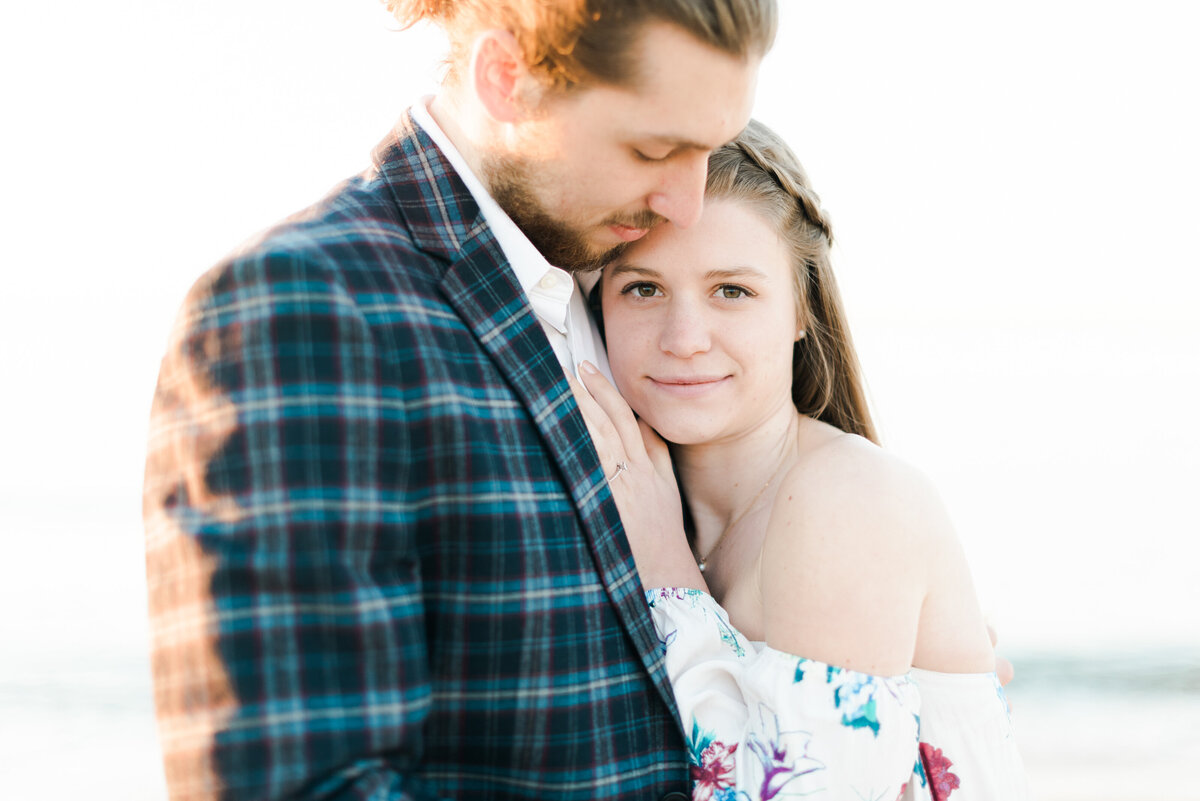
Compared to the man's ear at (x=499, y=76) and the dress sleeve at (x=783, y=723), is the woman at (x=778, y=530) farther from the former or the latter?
the man's ear at (x=499, y=76)

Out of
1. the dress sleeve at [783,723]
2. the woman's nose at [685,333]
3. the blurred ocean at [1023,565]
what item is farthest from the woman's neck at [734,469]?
the blurred ocean at [1023,565]

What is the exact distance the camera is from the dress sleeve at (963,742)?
75.0 inches

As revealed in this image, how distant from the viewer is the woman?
1663mm

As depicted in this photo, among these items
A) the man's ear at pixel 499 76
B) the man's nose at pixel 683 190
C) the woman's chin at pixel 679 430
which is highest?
the man's ear at pixel 499 76

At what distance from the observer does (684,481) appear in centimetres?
238

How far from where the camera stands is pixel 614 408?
206 centimetres

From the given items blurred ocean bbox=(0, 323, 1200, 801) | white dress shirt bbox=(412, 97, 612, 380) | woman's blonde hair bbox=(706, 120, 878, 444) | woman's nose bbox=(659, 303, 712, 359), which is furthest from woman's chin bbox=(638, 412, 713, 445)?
blurred ocean bbox=(0, 323, 1200, 801)

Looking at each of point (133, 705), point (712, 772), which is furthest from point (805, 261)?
point (133, 705)

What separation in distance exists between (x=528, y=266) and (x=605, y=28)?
42cm

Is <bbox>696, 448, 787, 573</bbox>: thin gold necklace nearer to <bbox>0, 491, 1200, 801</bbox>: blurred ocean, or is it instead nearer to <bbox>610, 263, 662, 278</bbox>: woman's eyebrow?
<bbox>610, 263, 662, 278</bbox>: woman's eyebrow

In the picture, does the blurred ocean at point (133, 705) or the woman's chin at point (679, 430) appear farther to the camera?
the blurred ocean at point (133, 705)

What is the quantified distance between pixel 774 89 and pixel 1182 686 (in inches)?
408

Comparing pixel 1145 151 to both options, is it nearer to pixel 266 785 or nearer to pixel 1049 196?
pixel 1049 196

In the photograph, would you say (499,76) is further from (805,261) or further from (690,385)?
(805,261)
